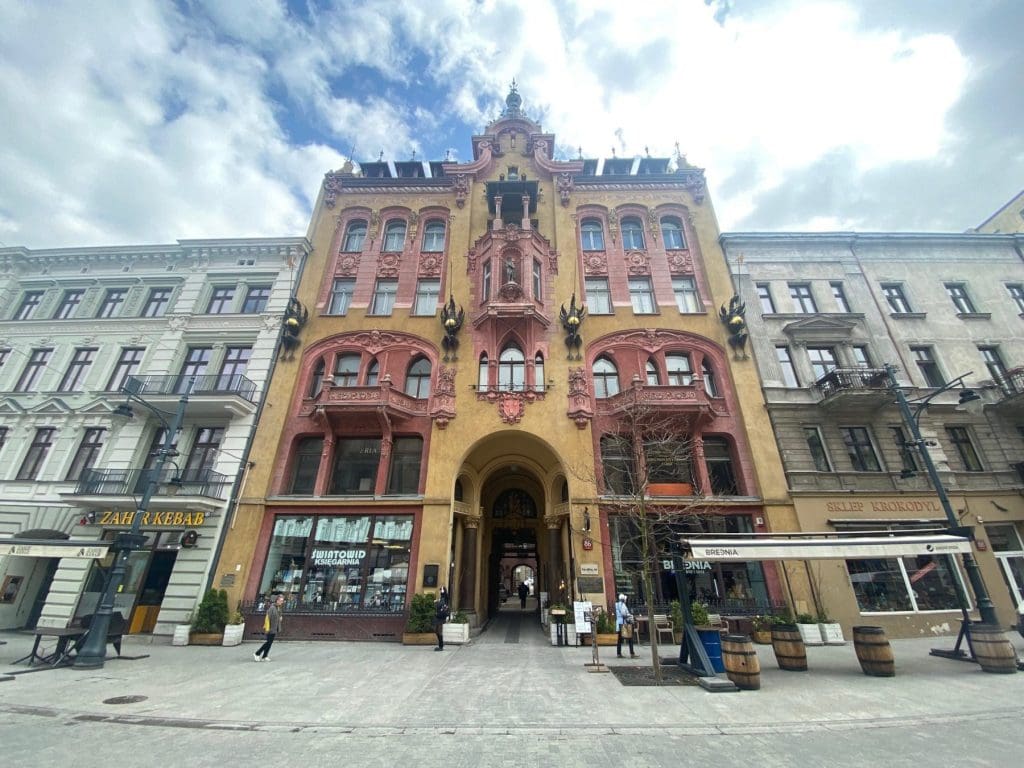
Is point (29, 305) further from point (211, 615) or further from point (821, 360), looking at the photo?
point (821, 360)

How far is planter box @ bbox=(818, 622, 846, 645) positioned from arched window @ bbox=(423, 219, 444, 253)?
26.2 meters

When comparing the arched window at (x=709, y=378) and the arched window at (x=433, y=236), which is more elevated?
the arched window at (x=433, y=236)

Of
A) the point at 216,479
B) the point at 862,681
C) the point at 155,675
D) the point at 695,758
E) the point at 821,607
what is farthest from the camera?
the point at 216,479

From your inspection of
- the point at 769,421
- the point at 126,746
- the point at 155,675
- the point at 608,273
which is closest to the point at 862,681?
the point at 769,421

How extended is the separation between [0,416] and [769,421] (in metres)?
38.7

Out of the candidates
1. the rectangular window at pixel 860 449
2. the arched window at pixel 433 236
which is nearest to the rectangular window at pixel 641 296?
the rectangular window at pixel 860 449

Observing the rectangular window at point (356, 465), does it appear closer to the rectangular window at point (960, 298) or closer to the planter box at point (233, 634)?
the planter box at point (233, 634)

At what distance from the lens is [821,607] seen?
16906 mm

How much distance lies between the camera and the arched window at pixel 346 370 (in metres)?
22.5

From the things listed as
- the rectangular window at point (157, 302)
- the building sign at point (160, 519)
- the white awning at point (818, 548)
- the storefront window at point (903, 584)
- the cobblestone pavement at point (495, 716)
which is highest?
the rectangular window at point (157, 302)

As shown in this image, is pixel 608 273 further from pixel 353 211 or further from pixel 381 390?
pixel 353 211

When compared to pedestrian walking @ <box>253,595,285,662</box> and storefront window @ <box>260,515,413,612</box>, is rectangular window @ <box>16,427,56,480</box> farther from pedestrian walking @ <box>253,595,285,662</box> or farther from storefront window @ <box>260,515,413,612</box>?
pedestrian walking @ <box>253,595,285,662</box>

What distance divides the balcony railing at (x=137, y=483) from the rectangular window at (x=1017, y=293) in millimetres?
42587

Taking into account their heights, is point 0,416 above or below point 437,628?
above
